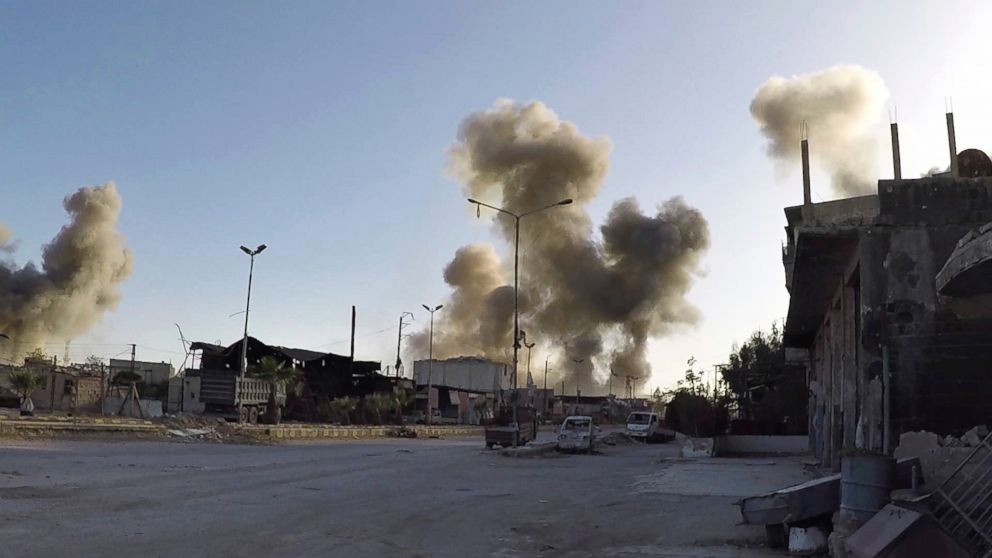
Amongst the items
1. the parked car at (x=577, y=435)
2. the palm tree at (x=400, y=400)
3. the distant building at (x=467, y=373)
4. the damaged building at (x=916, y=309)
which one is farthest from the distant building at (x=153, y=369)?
the damaged building at (x=916, y=309)

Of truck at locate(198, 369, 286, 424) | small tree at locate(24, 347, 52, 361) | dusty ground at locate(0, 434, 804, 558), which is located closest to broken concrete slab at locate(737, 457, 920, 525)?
dusty ground at locate(0, 434, 804, 558)

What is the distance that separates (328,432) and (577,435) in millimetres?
12252

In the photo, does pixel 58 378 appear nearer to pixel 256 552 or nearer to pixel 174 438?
pixel 174 438

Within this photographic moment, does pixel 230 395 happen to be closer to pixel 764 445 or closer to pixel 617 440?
pixel 617 440

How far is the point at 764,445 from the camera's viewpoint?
1476 inches

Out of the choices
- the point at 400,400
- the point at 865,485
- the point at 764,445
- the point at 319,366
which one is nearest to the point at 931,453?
the point at 865,485

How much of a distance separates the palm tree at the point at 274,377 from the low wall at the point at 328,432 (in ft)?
7.78

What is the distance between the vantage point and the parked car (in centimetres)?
3447

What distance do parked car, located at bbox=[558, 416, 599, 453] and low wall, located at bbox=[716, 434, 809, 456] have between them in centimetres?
600

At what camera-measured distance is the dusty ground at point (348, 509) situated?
8.79m

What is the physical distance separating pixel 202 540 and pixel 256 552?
86 centimetres

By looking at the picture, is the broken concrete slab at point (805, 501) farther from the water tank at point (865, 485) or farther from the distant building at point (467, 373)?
the distant building at point (467, 373)

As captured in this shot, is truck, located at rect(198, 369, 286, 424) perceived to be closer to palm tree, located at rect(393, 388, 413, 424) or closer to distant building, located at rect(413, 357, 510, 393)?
palm tree, located at rect(393, 388, 413, 424)

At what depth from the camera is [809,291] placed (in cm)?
1953
